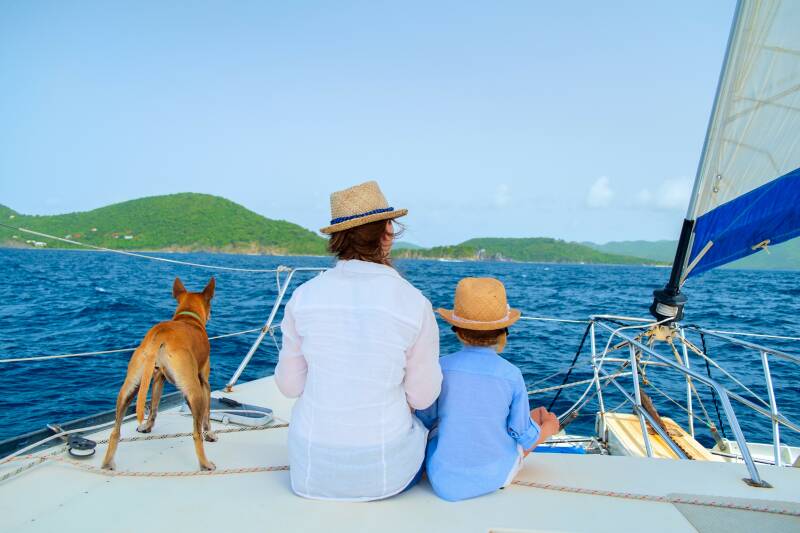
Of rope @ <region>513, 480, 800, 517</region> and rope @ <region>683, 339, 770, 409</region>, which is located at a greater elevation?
rope @ <region>683, 339, 770, 409</region>

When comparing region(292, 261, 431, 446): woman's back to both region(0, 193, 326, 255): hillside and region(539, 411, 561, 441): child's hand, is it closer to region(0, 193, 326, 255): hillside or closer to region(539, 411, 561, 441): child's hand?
region(539, 411, 561, 441): child's hand

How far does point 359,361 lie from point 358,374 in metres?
0.04

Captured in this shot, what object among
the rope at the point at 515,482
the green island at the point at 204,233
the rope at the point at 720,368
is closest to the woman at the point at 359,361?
the rope at the point at 515,482

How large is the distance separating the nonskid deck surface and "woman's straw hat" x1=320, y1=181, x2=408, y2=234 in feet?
3.24

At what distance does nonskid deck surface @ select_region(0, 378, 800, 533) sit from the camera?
1.71 meters

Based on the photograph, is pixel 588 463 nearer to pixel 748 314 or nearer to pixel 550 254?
pixel 748 314

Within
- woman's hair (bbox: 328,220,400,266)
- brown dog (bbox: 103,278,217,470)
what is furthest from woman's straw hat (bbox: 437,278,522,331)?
brown dog (bbox: 103,278,217,470)

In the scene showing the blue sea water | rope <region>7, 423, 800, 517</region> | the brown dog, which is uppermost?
the brown dog

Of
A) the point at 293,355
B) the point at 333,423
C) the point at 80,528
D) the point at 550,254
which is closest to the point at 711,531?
the point at 333,423

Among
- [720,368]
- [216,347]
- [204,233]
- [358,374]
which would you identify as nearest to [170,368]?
[358,374]

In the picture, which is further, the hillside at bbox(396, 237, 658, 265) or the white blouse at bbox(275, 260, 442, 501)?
the hillside at bbox(396, 237, 658, 265)

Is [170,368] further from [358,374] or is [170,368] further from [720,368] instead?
[720,368]

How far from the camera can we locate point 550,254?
14788cm

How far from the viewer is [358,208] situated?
5.87 ft
